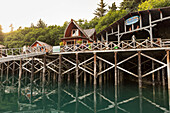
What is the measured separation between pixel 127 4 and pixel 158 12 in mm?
31022

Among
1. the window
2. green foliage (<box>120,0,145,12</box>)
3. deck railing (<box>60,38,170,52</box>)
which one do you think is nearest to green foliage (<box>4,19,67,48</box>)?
the window

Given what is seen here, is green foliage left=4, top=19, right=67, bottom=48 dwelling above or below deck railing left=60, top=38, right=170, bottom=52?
above

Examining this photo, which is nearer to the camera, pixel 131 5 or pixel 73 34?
pixel 73 34

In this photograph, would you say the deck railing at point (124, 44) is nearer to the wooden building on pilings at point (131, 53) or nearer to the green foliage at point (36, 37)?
the wooden building on pilings at point (131, 53)

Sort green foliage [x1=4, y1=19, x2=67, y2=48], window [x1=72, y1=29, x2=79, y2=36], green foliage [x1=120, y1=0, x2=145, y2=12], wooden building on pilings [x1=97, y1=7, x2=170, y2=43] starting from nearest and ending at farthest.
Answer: wooden building on pilings [x1=97, y1=7, x2=170, y2=43] < window [x1=72, y1=29, x2=79, y2=36] < green foliage [x1=120, y1=0, x2=145, y2=12] < green foliage [x1=4, y1=19, x2=67, y2=48]

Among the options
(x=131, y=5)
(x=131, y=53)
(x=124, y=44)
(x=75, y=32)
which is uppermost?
(x=131, y=5)

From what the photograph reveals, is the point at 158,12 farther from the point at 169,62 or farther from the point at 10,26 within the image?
the point at 10,26

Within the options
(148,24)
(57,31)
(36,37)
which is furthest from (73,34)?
(36,37)

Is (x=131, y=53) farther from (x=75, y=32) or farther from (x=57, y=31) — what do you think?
(x=57, y=31)

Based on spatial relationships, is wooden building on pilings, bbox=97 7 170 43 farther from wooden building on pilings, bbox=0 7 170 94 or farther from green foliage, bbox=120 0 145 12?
green foliage, bbox=120 0 145 12

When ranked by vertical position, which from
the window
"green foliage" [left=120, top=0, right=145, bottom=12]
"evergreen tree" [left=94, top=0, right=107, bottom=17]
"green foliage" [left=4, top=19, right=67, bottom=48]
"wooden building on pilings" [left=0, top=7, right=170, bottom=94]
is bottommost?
"wooden building on pilings" [left=0, top=7, right=170, bottom=94]

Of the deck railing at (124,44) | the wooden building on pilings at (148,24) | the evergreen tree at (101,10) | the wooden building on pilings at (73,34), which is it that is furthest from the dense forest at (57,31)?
the deck railing at (124,44)

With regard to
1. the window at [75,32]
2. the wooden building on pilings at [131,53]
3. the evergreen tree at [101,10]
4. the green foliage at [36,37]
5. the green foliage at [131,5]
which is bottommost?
the wooden building on pilings at [131,53]

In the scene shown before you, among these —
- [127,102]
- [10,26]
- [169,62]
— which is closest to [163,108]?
[127,102]
